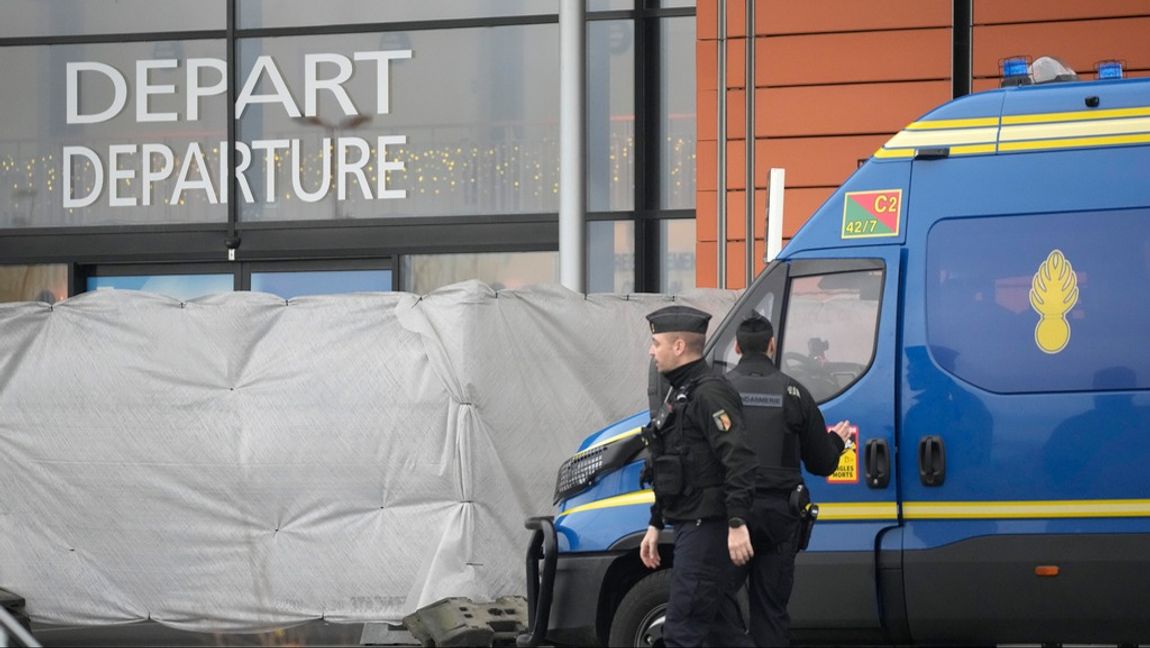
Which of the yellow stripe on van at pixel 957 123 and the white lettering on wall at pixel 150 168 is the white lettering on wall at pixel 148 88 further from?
the yellow stripe on van at pixel 957 123

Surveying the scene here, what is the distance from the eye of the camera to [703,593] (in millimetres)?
6543

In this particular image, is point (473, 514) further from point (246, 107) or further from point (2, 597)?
point (246, 107)

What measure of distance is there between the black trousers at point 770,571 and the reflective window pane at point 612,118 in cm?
830

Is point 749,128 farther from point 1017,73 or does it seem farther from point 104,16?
point 104,16

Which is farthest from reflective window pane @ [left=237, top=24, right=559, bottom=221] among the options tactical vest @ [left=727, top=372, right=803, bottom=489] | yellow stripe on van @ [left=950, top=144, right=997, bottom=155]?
tactical vest @ [left=727, top=372, right=803, bottom=489]

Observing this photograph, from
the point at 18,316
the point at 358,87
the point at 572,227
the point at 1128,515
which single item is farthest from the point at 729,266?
the point at 1128,515

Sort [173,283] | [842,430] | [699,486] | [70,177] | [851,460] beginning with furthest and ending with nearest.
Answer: [173,283] < [70,177] < [851,460] < [842,430] < [699,486]

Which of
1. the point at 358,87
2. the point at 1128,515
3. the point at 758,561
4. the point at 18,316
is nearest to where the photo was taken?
the point at 758,561

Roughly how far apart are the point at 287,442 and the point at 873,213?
431cm

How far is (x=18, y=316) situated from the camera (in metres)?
10.8

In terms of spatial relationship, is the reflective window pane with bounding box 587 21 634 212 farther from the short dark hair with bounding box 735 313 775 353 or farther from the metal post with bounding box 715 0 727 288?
the short dark hair with bounding box 735 313 775 353

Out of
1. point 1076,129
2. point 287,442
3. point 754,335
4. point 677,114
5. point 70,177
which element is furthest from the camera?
point 70,177

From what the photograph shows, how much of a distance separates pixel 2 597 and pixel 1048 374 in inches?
256

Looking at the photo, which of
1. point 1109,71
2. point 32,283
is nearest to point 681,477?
point 1109,71
